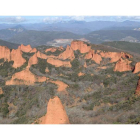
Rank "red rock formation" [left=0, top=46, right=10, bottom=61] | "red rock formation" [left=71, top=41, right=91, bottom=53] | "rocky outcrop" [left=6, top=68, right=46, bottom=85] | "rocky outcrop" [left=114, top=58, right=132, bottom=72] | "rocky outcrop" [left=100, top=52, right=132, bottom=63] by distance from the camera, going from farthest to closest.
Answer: "red rock formation" [left=71, top=41, right=91, bottom=53] → "red rock formation" [left=0, top=46, right=10, bottom=61] → "rocky outcrop" [left=100, top=52, right=132, bottom=63] → "rocky outcrop" [left=114, top=58, right=132, bottom=72] → "rocky outcrop" [left=6, top=68, right=46, bottom=85]

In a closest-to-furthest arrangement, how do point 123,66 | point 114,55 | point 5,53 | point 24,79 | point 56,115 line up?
1. point 56,115
2. point 24,79
3. point 123,66
4. point 5,53
5. point 114,55

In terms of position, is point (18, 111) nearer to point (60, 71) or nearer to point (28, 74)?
point (28, 74)

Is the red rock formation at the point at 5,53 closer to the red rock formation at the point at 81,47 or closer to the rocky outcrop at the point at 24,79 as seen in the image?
the rocky outcrop at the point at 24,79

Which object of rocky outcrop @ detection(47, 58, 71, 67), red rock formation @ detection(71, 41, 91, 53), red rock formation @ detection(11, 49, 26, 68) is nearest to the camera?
red rock formation @ detection(11, 49, 26, 68)

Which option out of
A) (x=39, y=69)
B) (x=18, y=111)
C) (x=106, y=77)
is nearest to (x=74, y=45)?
(x=39, y=69)

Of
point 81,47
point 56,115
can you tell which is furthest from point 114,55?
point 56,115

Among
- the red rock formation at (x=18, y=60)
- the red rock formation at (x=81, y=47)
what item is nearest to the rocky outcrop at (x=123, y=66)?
the red rock formation at (x=81, y=47)

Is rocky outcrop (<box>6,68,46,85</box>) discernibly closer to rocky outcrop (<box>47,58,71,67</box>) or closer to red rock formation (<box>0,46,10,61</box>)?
rocky outcrop (<box>47,58,71,67</box>)

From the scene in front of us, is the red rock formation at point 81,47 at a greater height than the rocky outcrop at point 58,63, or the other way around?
the red rock formation at point 81,47

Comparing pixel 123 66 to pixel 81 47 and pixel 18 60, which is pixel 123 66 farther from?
pixel 81 47

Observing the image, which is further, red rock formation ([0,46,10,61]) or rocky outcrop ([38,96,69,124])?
red rock formation ([0,46,10,61])

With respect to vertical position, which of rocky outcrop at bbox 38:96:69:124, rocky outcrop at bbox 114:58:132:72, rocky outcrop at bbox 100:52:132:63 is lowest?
rocky outcrop at bbox 114:58:132:72

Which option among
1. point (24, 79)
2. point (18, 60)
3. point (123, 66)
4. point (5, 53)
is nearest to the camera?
point (24, 79)

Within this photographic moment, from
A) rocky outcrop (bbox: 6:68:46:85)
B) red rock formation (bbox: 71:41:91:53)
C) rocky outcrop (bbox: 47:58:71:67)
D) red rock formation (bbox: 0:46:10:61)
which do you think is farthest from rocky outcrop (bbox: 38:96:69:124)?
red rock formation (bbox: 71:41:91:53)
